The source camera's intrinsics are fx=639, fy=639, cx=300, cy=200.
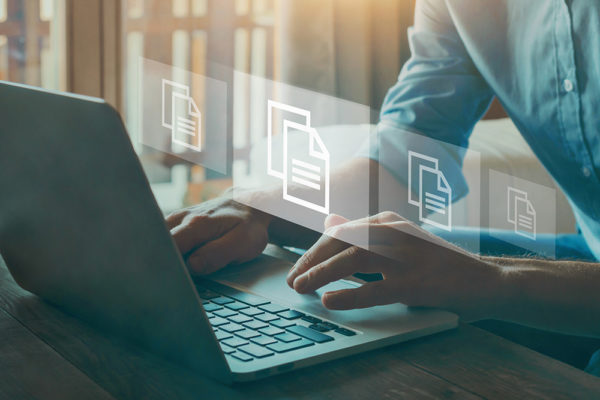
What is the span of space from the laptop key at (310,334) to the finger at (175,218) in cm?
28

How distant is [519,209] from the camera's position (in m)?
1.92

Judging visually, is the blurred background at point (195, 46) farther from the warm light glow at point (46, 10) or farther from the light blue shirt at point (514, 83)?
the light blue shirt at point (514, 83)

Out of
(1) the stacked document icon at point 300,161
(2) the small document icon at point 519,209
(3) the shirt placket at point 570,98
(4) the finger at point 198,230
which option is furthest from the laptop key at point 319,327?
(2) the small document icon at point 519,209

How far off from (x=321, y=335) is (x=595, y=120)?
0.68 meters

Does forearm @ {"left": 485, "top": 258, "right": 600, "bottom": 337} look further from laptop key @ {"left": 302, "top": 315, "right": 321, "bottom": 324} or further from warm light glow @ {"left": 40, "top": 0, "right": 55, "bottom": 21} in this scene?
warm light glow @ {"left": 40, "top": 0, "right": 55, "bottom": 21}

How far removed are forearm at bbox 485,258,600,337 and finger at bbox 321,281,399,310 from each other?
106 millimetres

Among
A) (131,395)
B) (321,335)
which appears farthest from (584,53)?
(131,395)

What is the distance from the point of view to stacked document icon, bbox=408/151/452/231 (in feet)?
3.27

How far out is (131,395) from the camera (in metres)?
0.38

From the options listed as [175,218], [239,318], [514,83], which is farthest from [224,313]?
[514,83]

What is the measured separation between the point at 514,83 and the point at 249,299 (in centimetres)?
73

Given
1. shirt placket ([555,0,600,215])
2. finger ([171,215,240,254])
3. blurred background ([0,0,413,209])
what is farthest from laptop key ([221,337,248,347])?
blurred background ([0,0,413,209])

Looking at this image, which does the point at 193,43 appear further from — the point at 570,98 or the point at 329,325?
the point at 329,325

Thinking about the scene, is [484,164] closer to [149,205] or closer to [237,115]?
[149,205]
